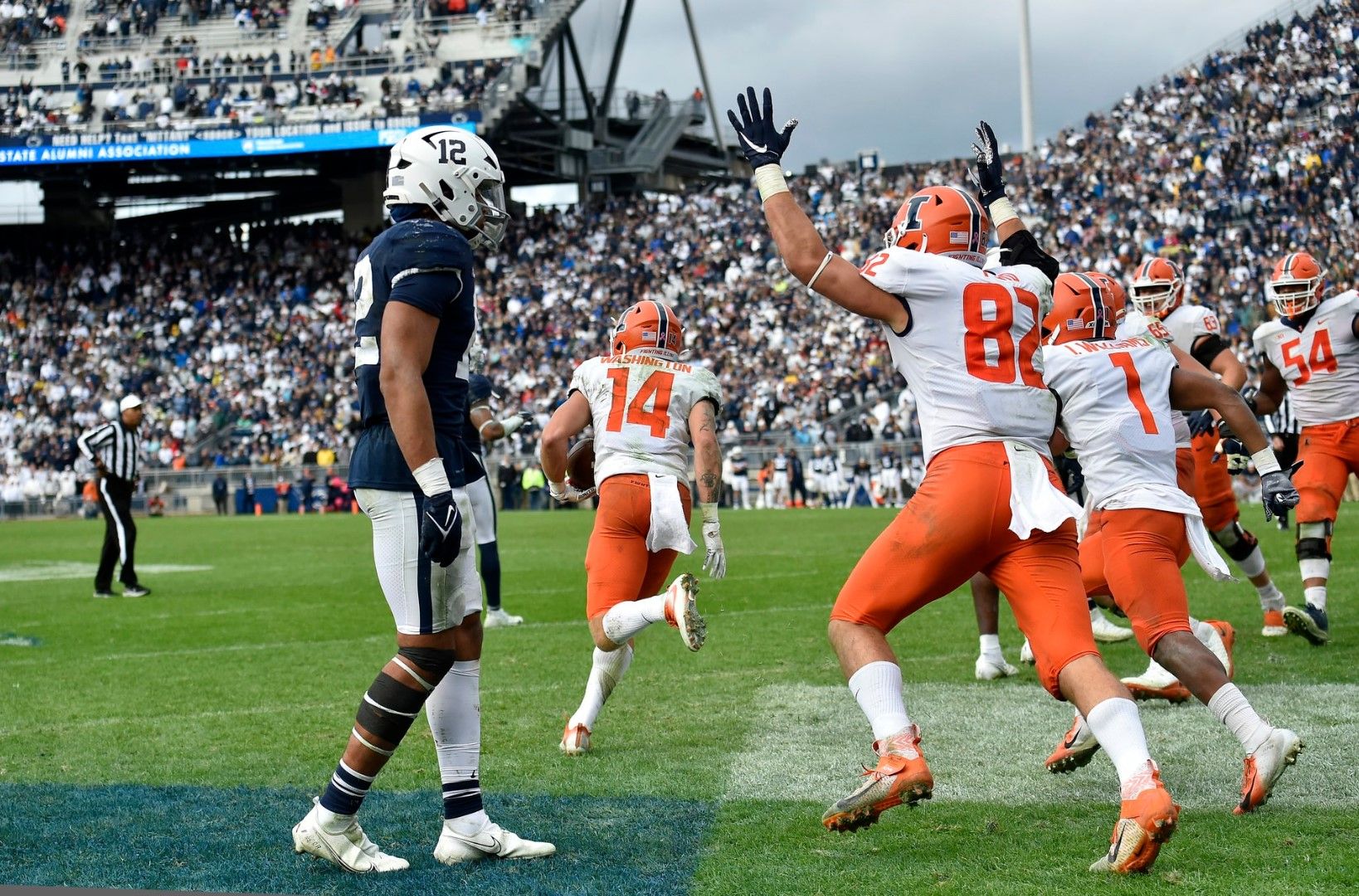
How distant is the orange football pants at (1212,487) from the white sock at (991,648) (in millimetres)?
1928

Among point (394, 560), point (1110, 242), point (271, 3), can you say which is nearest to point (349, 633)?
point (394, 560)

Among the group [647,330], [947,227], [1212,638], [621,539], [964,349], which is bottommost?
[1212,638]

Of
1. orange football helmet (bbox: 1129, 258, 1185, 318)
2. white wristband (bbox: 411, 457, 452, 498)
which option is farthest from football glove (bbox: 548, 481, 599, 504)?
orange football helmet (bbox: 1129, 258, 1185, 318)

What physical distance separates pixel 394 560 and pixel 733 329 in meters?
30.0

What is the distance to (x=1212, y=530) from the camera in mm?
8766

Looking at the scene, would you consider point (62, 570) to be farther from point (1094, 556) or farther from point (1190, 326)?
point (1094, 556)

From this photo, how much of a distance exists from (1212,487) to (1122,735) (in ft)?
17.2

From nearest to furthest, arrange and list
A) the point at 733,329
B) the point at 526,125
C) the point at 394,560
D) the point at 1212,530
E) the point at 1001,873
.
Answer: the point at 1001,873 → the point at 394,560 → the point at 1212,530 → the point at 733,329 → the point at 526,125

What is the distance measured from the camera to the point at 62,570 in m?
17.6

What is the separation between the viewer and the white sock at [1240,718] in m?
4.79

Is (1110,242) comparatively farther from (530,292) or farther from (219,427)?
(219,427)

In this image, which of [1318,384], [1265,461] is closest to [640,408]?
[1265,461]

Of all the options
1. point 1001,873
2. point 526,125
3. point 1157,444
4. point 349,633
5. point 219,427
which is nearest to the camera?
point 1001,873

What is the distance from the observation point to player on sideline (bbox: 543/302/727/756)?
6.36 meters
